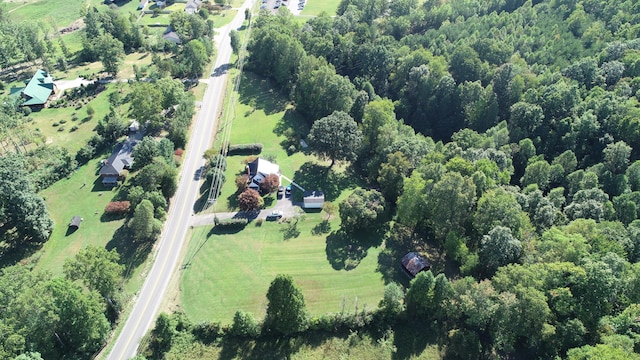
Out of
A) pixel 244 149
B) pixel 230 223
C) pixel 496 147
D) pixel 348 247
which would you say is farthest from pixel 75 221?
pixel 496 147

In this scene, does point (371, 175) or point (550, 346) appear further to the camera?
point (371, 175)

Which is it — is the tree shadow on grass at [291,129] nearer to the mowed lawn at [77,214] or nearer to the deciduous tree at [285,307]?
the mowed lawn at [77,214]

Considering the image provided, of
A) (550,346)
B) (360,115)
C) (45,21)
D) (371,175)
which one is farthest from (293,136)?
(45,21)

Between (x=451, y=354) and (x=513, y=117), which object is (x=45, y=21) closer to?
(x=513, y=117)

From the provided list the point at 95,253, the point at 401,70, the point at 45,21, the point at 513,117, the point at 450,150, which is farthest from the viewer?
the point at 45,21

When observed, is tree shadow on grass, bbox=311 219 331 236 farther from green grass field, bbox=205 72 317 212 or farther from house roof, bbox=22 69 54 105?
house roof, bbox=22 69 54 105
